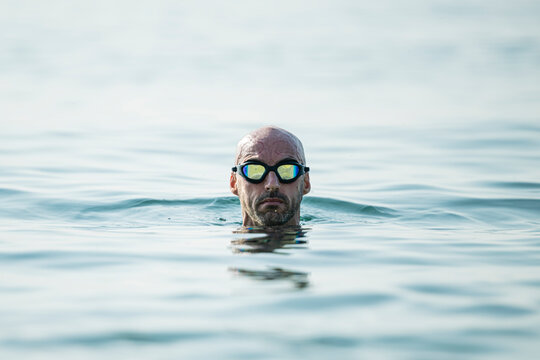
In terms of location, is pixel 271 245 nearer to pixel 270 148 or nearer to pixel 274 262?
pixel 274 262

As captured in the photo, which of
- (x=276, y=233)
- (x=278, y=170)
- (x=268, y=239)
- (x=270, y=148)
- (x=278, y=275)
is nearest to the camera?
(x=278, y=275)

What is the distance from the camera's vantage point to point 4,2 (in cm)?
5138

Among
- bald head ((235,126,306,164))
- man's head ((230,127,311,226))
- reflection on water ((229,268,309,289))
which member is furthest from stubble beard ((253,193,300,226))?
reflection on water ((229,268,309,289))

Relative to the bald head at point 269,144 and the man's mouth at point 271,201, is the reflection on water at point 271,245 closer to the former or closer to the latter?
the man's mouth at point 271,201

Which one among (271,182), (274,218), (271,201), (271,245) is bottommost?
→ (271,245)

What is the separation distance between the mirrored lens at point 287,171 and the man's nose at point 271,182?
6 centimetres

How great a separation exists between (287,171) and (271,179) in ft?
0.53

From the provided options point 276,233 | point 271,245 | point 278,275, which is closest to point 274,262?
point 278,275

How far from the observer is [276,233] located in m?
7.26

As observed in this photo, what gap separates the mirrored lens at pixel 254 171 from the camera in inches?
291

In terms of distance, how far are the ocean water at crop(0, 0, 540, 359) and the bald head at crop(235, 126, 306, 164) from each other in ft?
2.42

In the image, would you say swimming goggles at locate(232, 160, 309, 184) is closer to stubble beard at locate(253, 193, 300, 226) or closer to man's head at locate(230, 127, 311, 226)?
man's head at locate(230, 127, 311, 226)

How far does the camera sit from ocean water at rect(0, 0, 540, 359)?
14.2ft

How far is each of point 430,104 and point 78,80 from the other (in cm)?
1058
